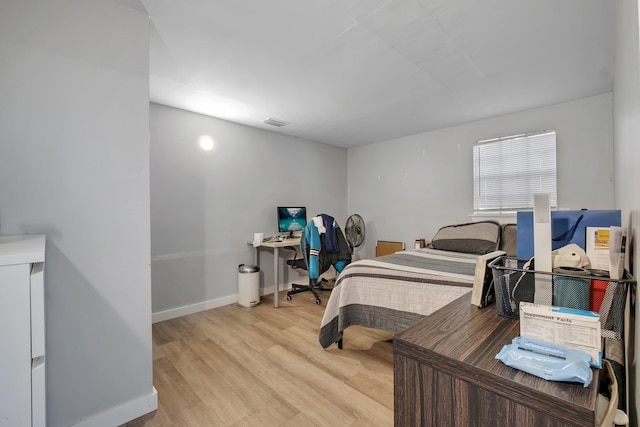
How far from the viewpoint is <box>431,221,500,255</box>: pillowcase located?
3.11 meters

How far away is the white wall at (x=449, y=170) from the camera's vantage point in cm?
290

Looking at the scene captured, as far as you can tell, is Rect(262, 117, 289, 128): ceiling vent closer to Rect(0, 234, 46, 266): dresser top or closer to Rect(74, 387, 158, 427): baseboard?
Rect(0, 234, 46, 266): dresser top

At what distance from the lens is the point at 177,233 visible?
10.5ft

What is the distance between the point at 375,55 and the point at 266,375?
2.54 metres

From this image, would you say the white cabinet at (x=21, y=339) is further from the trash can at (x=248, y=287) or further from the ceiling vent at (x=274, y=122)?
the ceiling vent at (x=274, y=122)

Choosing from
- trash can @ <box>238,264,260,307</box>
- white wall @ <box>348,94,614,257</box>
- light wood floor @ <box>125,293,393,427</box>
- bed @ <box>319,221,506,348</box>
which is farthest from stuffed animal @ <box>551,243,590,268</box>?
trash can @ <box>238,264,260,307</box>

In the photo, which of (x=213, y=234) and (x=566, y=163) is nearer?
(x=566, y=163)

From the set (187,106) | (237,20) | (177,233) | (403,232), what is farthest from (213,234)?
(403,232)

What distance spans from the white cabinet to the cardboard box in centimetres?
146

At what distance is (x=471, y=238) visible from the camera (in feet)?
10.6

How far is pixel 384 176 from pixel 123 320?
→ 407 cm

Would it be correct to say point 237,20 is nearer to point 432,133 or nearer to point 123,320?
point 123,320

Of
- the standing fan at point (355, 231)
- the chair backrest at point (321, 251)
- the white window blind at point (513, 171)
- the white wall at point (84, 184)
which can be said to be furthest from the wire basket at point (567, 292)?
the standing fan at point (355, 231)

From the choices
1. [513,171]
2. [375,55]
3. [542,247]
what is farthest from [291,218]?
[542,247]
